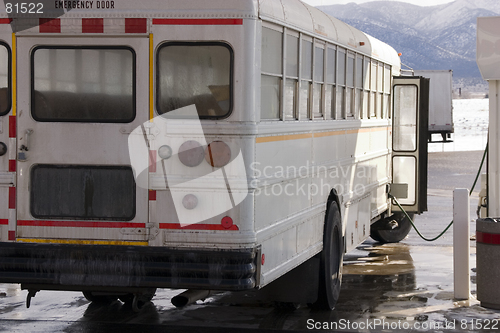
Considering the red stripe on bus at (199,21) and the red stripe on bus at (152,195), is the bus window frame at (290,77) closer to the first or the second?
the red stripe on bus at (199,21)

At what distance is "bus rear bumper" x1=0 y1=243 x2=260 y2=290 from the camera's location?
591 cm

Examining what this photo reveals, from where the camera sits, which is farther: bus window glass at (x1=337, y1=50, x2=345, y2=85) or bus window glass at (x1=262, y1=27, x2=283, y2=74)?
bus window glass at (x1=337, y1=50, x2=345, y2=85)

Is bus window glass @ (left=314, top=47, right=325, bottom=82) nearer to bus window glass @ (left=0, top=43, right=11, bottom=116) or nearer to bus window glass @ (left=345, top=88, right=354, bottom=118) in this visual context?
bus window glass @ (left=345, top=88, right=354, bottom=118)

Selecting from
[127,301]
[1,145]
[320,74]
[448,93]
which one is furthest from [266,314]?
[448,93]

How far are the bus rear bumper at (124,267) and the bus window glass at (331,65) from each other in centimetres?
Answer: 252

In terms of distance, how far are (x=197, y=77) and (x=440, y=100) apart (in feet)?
93.6

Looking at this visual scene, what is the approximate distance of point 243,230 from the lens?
5941 millimetres

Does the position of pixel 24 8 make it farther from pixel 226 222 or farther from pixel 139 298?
pixel 139 298

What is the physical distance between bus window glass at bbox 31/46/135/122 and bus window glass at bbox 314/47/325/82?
2.03 metres

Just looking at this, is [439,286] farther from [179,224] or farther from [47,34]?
[47,34]

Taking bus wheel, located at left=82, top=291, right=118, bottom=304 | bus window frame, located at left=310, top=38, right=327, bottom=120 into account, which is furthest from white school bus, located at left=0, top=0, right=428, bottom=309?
bus wheel, located at left=82, top=291, right=118, bottom=304

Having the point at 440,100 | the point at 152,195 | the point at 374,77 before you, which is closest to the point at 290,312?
the point at 152,195

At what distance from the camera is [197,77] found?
6000 mm

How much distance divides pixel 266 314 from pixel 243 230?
216 cm
